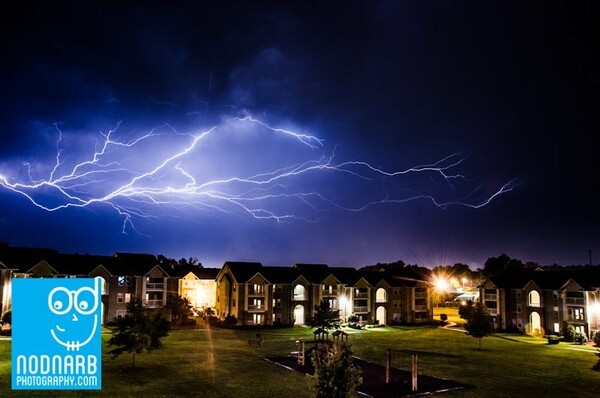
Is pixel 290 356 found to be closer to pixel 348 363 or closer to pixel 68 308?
pixel 348 363

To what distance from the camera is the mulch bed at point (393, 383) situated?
2381cm

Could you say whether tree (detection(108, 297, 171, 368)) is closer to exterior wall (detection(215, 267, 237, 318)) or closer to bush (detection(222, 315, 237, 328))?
bush (detection(222, 315, 237, 328))

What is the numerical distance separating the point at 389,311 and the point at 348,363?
47.4 m

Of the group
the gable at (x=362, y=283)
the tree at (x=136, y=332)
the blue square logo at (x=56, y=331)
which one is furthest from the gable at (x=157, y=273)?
the blue square logo at (x=56, y=331)

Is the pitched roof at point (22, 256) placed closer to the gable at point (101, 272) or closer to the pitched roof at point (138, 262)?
the gable at point (101, 272)

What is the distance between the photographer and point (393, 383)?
2580 cm

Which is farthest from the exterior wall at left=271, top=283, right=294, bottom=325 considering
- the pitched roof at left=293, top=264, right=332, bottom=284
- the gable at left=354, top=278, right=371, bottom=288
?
the gable at left=354, top=278, right=371, bottom=288

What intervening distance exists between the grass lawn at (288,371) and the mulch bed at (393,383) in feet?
3.42

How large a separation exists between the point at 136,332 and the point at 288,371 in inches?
359

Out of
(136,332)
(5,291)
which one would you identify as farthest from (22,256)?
(136,332)

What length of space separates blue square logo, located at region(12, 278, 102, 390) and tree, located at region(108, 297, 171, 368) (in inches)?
409

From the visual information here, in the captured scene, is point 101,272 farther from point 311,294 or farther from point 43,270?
point 311,294

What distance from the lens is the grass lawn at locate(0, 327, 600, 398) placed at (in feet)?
76.6

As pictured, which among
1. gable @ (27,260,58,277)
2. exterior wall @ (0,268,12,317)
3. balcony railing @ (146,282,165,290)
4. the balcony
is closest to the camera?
exterior wall @ (0,268,12,317)
